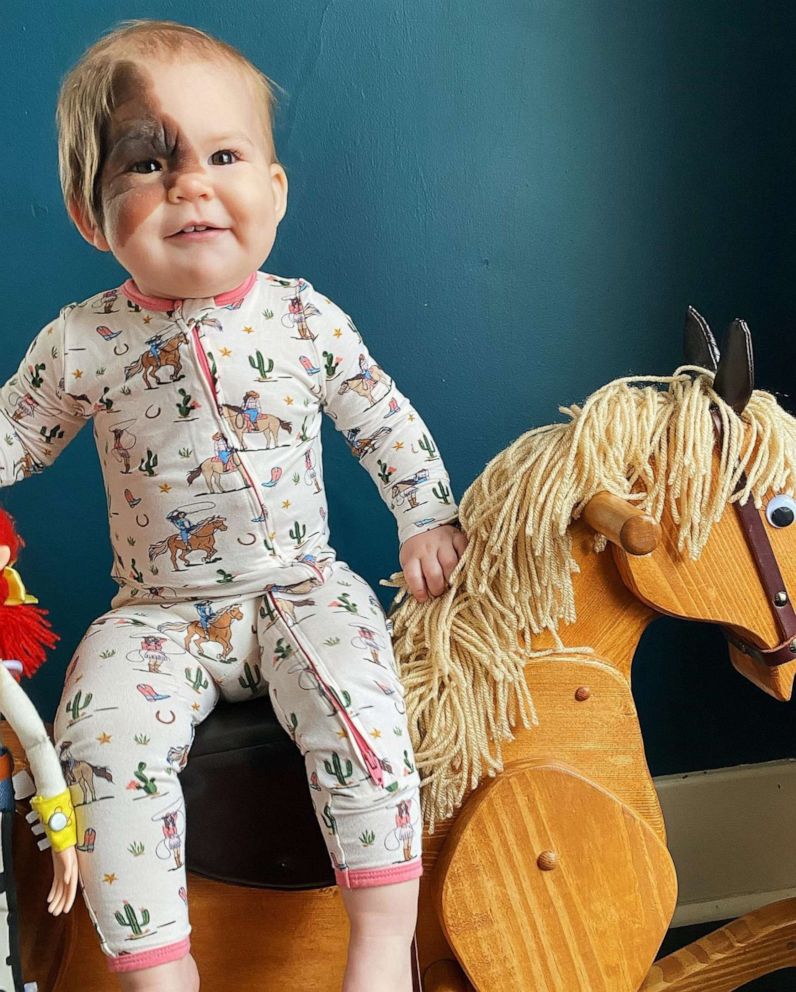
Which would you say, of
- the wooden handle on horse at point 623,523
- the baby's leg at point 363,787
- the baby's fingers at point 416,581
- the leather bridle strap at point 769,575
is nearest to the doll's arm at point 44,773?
the baby's leg at point 363,787

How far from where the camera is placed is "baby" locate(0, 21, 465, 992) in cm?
65

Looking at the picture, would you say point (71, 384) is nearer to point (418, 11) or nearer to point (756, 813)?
point (418, 11)

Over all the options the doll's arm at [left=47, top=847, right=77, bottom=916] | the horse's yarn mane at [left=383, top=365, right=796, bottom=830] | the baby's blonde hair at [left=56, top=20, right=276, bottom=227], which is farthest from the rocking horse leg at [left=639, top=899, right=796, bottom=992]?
the baby's blonde hair at [left=56, top=20, right=276, bottom=227]

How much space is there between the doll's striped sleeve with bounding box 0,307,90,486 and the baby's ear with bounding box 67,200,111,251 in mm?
72

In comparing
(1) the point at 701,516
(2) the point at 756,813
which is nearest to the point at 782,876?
(2) the point at 756,813

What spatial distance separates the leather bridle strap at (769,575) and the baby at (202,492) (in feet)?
0.71

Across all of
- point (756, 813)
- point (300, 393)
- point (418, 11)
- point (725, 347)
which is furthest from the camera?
point (756, 813)

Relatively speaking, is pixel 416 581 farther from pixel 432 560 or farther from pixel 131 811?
pixel 131 811

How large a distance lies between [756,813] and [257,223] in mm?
973

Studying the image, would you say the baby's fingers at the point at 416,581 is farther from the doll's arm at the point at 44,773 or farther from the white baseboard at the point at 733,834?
the white baseboard at the point at 733,834

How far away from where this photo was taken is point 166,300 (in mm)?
764

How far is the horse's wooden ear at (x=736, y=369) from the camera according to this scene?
2.19 feet

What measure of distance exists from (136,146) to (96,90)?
0.17 ft

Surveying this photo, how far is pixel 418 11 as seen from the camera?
98 centimetres
